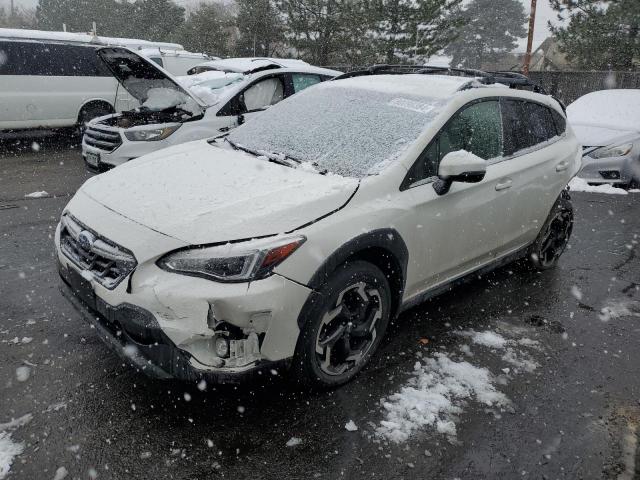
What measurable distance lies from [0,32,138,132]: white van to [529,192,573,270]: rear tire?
8.28 m

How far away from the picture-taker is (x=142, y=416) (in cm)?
265

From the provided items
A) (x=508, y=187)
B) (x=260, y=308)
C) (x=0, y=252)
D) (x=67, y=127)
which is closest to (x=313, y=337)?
(x=260, y=308)

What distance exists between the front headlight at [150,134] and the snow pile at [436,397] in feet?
15.8

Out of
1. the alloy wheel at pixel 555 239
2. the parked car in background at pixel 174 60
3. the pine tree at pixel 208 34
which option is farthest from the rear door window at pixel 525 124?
the pine tree at pixel 208 34

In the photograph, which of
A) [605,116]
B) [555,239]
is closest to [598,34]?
[605,116]

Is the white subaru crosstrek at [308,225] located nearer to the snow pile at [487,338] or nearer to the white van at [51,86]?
the snow pile at [487,338]

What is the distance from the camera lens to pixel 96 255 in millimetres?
2605

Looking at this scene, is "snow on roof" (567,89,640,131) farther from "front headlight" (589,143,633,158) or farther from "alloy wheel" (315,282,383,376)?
"alloy wheel" (315,282,383,376)

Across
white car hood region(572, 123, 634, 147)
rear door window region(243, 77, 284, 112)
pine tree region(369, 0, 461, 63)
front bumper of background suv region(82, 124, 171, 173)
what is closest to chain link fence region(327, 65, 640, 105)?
pine tree region(369, 0, 461, 63)

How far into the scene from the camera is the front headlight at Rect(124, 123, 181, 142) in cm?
663

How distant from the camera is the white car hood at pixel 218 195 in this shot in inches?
97.7

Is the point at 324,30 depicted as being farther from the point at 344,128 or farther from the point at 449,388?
the point at 449,388

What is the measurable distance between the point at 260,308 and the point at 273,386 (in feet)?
2.63

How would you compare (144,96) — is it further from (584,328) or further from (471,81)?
(584,328)
